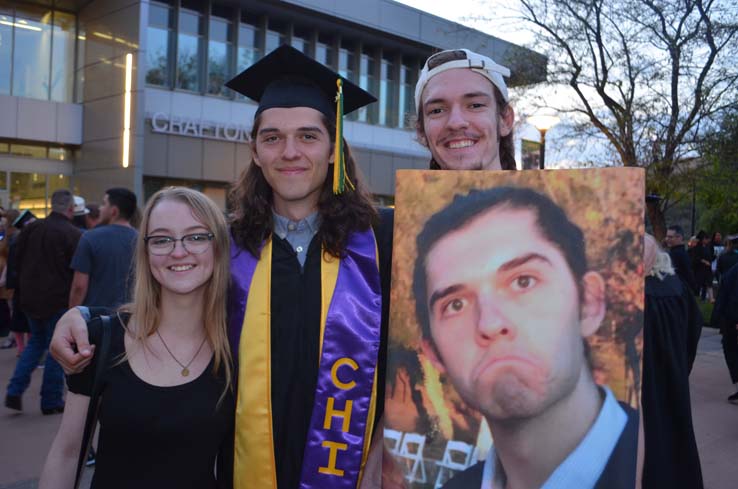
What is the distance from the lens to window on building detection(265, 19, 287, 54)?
704 inches

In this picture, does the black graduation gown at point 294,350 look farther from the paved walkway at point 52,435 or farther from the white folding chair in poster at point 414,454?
the paved walkway at point 52,435

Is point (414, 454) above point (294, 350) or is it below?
below

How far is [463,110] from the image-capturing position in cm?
201

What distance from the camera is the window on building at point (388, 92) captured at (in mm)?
20594

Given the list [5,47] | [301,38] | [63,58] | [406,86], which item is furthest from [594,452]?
[406,86]

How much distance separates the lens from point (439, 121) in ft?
6.63

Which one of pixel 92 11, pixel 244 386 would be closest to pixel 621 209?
pixel 244 386

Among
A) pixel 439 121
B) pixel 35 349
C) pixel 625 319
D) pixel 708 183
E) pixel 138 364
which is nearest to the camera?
pixel 625 319

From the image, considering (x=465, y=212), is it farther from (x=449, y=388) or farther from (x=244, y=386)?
(x=244, y=386)

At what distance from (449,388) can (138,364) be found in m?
0.95

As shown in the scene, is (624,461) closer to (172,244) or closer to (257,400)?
(257,400)

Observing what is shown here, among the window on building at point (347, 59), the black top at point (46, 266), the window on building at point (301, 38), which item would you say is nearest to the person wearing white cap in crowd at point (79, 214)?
the black top at point (46, 266)

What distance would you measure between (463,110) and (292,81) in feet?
2.05

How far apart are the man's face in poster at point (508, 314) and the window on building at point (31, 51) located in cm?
1644
